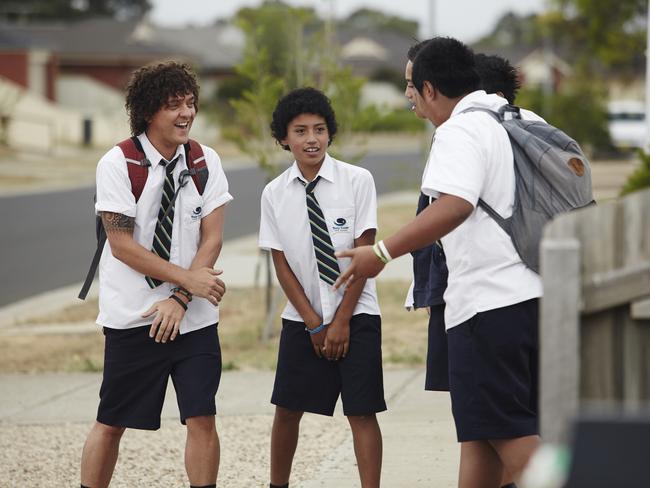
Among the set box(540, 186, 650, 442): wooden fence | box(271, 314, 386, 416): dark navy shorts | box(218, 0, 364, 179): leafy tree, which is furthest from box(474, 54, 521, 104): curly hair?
box(218, 0, 364, 179): leafy tree

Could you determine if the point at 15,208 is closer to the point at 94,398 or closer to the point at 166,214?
the point at 94,398

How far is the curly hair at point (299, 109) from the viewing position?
16.1 feet

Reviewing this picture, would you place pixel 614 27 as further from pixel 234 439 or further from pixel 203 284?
pixel 203 284

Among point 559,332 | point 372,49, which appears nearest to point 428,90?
point 559,332

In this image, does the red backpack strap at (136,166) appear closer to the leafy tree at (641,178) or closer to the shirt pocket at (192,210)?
the shirt pocket at (192,210)

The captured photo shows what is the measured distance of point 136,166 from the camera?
15.0 ft

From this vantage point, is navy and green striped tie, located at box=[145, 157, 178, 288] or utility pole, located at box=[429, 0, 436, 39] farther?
utility pole, located at box=[429, 0, 436, 39]

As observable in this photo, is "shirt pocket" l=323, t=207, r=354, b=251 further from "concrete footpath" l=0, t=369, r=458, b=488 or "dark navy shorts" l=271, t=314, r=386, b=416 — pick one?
"concrete footpath" l=0, t=369, r=458, b=488

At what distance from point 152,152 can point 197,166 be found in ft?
0.61

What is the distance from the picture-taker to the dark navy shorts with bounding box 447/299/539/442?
3.94 meters

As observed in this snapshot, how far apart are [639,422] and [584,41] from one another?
2864 cm

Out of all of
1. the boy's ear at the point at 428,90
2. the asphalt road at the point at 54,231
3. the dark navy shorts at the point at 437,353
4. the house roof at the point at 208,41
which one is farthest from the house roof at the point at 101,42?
the boy's ear at the point at 428,90

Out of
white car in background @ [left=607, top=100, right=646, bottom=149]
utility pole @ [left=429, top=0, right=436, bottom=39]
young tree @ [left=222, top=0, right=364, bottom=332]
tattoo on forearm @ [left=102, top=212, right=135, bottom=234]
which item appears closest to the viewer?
tattoo on forearm @ [left=102, top=212, right=135, bottom=234]

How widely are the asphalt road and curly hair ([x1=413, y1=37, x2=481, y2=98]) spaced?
868cm
